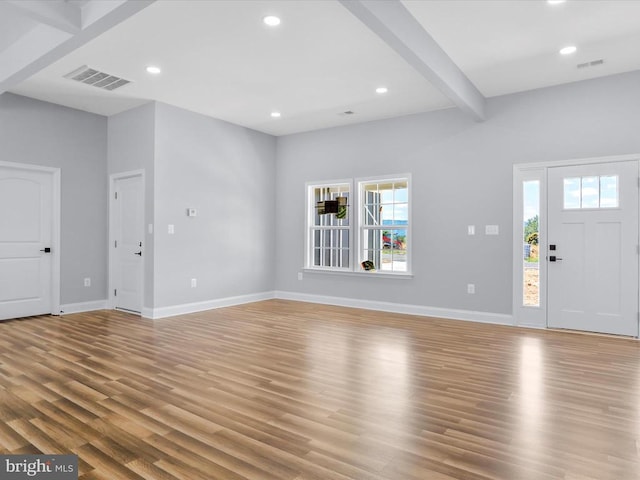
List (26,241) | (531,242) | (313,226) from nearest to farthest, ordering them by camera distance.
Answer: (531,242) → (26,241) → (313,226)

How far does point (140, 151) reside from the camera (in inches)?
235

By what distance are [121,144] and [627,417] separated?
21.8 feet

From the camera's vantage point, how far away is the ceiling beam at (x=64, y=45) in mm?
3061

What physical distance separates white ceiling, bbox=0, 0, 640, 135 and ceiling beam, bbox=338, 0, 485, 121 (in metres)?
0.02

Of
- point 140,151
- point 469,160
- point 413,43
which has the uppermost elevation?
point 413,43

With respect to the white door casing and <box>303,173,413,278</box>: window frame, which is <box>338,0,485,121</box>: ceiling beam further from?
the white door casing

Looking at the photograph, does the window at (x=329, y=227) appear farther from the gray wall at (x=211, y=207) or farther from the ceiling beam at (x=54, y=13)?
the ceiling beam at (x=54, y=13)

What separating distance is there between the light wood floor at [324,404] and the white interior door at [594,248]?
339 mm

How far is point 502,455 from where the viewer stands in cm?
210

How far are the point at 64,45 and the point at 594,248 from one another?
5901mm

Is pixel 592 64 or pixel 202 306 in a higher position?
pixel 592 64
